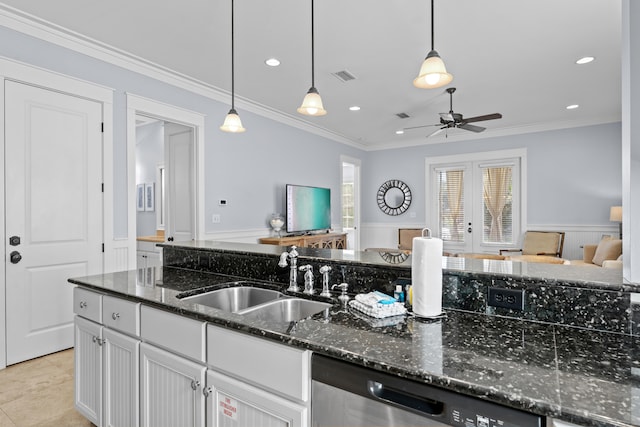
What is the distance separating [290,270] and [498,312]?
1.02 m

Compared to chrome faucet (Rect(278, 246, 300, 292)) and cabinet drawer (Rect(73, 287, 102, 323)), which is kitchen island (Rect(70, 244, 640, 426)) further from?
cabinet drawer (Rect(73, 287, 102, 323))

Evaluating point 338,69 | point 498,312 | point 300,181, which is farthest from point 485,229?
point 498,312

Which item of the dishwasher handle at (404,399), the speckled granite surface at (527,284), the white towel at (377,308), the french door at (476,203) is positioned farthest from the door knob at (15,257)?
the french door at (476,203)

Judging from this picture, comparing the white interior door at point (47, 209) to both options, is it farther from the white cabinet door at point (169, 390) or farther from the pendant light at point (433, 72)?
the pendant light at point (433, 72)

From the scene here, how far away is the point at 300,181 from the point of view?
233 inches

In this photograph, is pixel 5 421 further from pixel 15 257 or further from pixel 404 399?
pixel 404 399

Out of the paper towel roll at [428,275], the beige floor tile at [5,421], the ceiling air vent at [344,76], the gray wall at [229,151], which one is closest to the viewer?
the paper towel roll at [428,275]

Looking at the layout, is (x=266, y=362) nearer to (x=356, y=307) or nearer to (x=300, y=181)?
(x=356, y=307)

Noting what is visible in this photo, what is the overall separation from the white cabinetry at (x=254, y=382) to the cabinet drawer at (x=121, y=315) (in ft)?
1.70

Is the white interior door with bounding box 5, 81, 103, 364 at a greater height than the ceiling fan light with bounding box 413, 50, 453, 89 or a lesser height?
lesser

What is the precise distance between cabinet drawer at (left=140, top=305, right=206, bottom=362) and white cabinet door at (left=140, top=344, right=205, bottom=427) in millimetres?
40

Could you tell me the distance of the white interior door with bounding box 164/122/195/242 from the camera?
4.22 metres

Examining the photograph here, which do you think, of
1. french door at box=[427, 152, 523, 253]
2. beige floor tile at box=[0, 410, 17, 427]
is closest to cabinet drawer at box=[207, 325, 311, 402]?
beige floor tile at box=[0, 410, 17, 427]

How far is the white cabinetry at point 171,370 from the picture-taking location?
137cm
